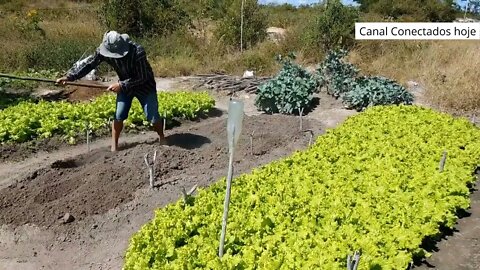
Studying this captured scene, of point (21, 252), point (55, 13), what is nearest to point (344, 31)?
point (21, 252)

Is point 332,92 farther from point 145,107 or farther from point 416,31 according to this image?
point 145,107

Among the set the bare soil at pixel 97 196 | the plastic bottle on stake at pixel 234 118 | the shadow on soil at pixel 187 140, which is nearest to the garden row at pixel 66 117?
the shadow on soil at pixel 187 140

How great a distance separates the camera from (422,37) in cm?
1366

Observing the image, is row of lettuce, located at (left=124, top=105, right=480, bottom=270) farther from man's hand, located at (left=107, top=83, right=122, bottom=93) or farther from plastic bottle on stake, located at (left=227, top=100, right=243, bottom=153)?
man's hand, located at (left=107, top=83, right=122, bottom=93)

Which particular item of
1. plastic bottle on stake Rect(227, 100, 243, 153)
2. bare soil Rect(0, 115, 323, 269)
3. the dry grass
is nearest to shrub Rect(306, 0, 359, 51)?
the dry grass

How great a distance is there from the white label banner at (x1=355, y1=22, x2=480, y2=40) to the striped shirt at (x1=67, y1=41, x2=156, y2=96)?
8.22 metres

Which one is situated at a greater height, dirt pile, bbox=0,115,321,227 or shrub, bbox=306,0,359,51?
shrub, bbox=306,0,359,51

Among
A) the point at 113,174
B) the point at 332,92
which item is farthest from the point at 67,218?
the point at 332,92

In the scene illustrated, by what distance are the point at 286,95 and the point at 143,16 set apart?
7466 mm

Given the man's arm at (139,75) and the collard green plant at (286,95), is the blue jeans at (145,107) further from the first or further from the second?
the collard green plant at (286,95)

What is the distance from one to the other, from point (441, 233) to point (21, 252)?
141 inches

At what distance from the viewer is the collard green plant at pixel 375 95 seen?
9469mm

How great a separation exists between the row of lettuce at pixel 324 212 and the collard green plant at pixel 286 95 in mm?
3281

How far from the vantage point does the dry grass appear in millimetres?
10484
